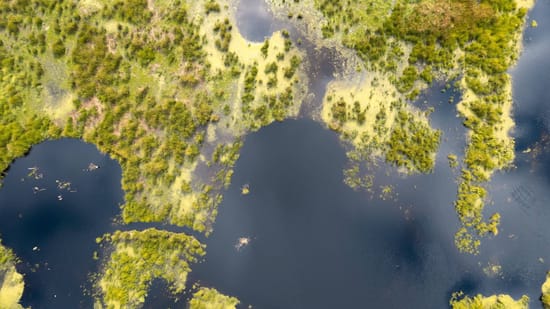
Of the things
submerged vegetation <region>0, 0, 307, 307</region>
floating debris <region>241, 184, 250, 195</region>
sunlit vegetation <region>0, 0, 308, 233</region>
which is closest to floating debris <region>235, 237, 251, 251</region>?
submerged vegetation <region>0, 0, 307, 307</region>

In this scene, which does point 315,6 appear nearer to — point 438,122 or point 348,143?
point 348,143

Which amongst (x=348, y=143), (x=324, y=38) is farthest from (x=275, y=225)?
(x=324, y=38)

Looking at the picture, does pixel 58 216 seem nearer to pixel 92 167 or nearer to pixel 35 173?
pixel 35 173

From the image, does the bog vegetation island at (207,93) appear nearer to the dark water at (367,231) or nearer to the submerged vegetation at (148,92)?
the submerged vegetation at (148,92)

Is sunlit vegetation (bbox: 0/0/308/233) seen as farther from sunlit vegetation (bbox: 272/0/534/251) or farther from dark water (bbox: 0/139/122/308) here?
sunlit vegetation (bbox: 272/0/534/251)

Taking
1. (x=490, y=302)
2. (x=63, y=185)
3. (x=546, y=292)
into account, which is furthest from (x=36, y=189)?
(x=546, y=292)
